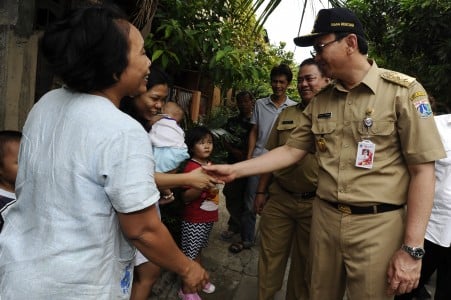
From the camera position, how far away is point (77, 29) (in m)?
1.07

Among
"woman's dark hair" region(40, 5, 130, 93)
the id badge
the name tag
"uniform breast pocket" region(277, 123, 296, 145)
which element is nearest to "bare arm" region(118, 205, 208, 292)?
"woman's dark hair" region(40, 5, 130, 93)

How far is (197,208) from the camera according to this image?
111 inches

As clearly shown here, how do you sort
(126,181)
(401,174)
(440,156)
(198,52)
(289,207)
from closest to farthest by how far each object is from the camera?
1. (126,181)
2. (440,156)
3. (401,174)
4. (289,207)
5. (198,52)

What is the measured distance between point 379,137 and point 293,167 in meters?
1.01

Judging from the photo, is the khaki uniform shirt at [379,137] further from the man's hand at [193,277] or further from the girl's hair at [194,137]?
the girl's hair at [194,137]

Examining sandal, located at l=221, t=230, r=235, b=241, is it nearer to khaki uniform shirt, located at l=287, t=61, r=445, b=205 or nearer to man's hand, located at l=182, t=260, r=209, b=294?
khaki uniform shirt, located at l=287, t=61, r=445, b=205

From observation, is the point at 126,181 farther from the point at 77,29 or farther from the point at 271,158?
the point at 271,158

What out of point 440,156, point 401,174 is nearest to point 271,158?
point 401,174

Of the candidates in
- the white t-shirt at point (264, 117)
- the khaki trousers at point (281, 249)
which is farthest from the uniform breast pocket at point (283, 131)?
the white t-shirt at point (264, 117)

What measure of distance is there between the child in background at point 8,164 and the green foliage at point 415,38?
14.1 feet

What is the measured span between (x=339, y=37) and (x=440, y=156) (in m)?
0.73

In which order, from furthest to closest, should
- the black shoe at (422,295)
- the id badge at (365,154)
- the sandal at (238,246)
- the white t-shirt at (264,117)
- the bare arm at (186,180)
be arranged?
the sandal at (238,246)
the white t-shirt at (264,117)
the black shoe at (422,295)
the bare arm at (186,180)
the id badge at (365,154)

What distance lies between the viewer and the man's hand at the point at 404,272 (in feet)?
5.29

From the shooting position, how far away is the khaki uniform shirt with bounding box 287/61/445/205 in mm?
1609
